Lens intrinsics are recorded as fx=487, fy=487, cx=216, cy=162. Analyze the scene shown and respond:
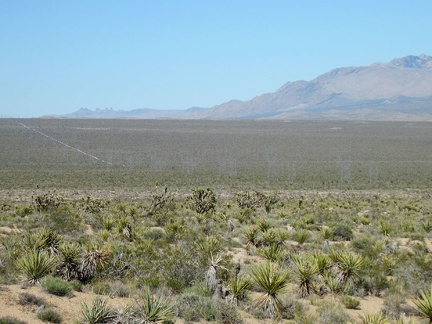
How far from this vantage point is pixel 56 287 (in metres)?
9.93

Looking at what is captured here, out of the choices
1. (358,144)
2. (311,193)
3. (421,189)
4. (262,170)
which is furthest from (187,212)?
(358,144)

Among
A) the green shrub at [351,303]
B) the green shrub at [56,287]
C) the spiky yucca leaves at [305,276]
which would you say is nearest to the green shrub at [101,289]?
the green shrub at [56,287]

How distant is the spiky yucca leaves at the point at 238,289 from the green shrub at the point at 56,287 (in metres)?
3.35

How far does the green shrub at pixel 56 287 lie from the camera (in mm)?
9938

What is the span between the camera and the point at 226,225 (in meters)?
20.4

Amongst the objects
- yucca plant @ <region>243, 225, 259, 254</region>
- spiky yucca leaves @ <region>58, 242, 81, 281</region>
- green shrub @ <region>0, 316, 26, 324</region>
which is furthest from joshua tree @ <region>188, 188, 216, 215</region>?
green shrub @ <region>0, 316, 26, 324</region>

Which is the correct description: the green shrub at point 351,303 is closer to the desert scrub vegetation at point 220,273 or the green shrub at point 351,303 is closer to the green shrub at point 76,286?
the desert scrub vegetation at point 220,273

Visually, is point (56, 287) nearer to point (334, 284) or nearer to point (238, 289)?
point (238, 289)

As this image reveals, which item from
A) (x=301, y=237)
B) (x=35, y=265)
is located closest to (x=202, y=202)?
(x=301, y=237)

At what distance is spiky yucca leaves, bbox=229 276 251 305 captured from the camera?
402 inches

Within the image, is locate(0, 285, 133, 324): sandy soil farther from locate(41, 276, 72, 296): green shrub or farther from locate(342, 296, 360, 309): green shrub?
locate(342, 296, 360, 309): green shrub

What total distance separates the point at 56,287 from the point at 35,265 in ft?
3.31

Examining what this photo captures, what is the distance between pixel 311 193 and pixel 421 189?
1145 cm

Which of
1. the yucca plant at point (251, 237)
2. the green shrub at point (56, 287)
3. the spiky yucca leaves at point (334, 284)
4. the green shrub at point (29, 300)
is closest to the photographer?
the green shrub at point (29, 300)
